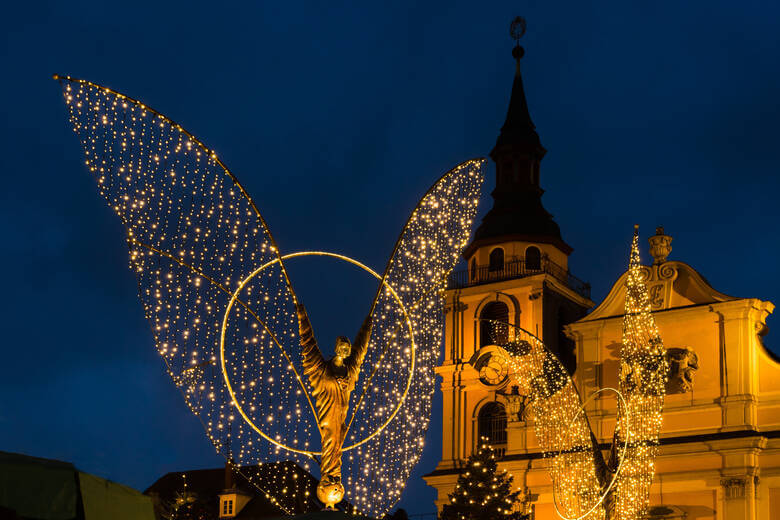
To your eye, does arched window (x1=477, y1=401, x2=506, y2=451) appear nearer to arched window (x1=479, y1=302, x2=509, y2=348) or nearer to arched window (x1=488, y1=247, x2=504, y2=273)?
arched window (x1=479, y1=302, x2=509, y2=348)

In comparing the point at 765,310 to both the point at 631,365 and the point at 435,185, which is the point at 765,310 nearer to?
the point at 631,365

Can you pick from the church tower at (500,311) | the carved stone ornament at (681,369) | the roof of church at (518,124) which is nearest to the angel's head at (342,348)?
the carved stone ornament at (681,369)

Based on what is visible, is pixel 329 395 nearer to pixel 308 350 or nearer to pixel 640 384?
pixel 308 350

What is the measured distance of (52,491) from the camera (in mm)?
8258

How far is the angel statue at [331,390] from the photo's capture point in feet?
55.8

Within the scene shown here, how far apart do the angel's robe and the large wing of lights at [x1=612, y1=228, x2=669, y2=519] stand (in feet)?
59.7

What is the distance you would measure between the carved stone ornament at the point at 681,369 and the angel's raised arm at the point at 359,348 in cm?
2243

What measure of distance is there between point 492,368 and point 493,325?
5.72 ft

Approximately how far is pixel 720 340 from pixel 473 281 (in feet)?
36.3

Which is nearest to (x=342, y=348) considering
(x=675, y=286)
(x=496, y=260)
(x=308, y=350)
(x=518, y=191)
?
(x=308, y=350)

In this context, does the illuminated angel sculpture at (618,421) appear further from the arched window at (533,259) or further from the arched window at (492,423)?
the arched window at (533,259)

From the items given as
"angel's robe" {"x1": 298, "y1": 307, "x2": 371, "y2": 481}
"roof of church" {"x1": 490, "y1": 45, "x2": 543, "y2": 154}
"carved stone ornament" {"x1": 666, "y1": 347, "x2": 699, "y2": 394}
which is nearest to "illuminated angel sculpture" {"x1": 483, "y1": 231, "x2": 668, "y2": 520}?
"carved stone ornament" {"x1": 666, "y1": 347, "x2": 699, "y2": 394}

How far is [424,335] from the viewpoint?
21953 mm

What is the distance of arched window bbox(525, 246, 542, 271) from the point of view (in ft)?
153
